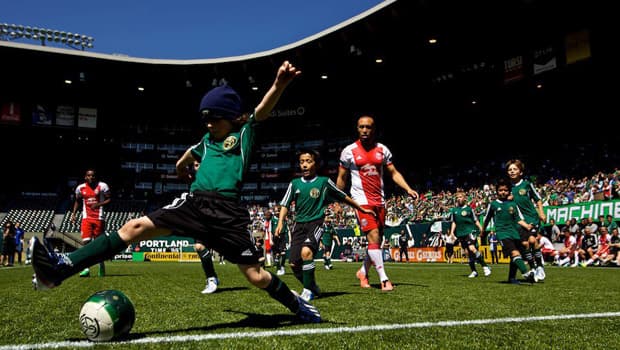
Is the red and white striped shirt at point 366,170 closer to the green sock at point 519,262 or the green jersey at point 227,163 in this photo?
the green sock at point 519,262

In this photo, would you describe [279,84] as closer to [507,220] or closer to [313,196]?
[313,196]

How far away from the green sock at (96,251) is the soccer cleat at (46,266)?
0.21 feet

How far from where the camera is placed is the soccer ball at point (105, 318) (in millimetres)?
3100

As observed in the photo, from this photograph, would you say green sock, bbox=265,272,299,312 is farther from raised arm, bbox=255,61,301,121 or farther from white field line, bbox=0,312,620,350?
raised arm, bbox=255,61,301,121

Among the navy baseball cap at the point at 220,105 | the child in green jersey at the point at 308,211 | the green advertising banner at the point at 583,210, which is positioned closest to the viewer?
the navy baseball cap at the point at 220,105

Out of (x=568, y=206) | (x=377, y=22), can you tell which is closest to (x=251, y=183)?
(x=377, y=22)

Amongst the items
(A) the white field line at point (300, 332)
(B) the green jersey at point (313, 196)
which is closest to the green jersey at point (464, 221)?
(B) the green jersey at point (313, 196)

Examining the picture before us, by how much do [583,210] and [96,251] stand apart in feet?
65.9

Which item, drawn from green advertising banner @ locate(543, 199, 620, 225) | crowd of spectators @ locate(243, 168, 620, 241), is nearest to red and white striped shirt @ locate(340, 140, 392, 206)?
green advertising banner @ locate(543, 199, 620, 225)

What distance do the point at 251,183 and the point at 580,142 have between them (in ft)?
104

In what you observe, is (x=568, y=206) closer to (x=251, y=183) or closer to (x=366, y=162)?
(x=366, y=162)

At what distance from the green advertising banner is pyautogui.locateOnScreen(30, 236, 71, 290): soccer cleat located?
1954cm

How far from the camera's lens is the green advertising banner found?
18.2 metres

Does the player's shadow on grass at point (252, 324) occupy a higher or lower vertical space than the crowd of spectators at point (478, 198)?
lower
